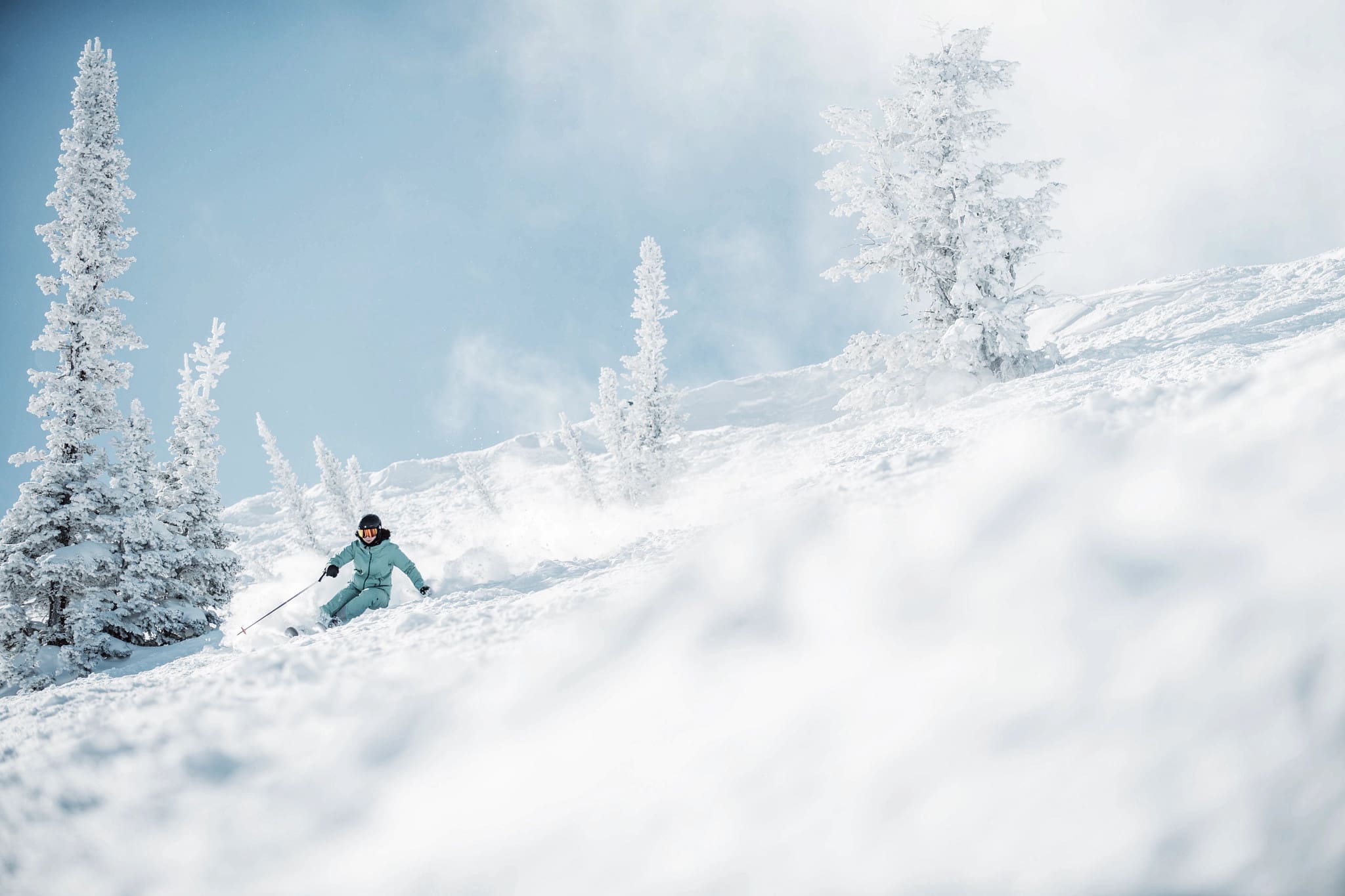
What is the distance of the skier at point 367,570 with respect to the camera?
20.8 ft

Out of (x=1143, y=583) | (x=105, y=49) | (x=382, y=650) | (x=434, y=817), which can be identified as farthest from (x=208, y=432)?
(x=1143, y=583)

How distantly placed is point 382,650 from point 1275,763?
323 centimetres

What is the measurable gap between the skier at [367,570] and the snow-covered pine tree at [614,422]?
2434cm

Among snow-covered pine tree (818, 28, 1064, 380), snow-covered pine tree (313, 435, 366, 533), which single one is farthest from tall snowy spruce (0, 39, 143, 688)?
snow-covered pine tree (313, 435, 366, 533)

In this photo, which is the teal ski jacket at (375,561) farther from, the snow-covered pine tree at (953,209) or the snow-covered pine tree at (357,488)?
the snow-covered pine tree at (357,488)

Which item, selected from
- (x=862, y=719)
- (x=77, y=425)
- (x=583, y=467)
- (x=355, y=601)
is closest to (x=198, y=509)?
(x=77, y=425)

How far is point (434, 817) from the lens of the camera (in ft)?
5.67

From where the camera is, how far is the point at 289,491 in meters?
46.6

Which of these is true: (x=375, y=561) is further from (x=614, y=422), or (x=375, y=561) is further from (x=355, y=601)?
(x=614, y=422)

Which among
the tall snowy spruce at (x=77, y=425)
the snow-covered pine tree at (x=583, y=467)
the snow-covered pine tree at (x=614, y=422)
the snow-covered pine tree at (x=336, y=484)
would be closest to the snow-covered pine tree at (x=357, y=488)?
the snow-covered pine tree at (x=336, y=484)

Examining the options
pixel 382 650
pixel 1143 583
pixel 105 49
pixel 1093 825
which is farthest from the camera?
pixel 105 49

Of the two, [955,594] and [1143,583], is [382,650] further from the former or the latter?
[1143,583]

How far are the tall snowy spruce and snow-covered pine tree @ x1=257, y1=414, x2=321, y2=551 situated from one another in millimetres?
36710

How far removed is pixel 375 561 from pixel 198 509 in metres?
13.0
